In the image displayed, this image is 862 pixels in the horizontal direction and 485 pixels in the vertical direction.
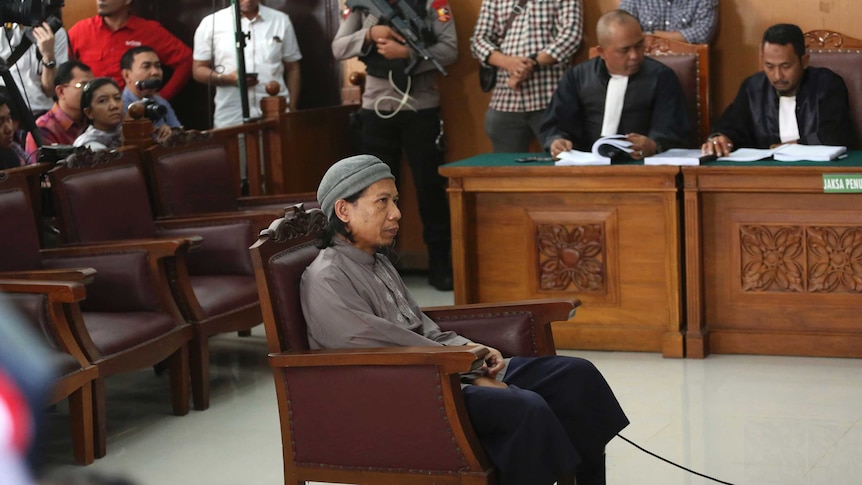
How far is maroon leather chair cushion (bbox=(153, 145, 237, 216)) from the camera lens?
171 inches

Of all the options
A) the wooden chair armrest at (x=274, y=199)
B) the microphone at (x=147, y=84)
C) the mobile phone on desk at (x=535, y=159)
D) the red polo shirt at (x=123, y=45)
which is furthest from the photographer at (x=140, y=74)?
the mobile phone on desk at (x=535, y=159)

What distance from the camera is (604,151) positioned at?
167 inches

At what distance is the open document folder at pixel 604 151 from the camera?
4.21 metres

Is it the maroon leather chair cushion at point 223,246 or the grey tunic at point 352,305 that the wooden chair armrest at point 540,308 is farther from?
the maroon leather chair cushion at point 223,246

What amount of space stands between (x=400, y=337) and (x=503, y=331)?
0.37 m

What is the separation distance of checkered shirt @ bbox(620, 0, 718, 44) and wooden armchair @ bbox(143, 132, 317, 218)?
1768 millimetres

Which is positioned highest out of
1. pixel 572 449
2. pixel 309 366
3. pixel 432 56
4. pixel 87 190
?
pixel 432 56

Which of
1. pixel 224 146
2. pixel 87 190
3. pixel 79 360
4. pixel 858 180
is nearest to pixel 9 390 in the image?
pixel 79 360

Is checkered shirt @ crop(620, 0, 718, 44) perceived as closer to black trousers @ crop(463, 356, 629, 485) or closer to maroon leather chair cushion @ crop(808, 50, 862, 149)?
maroon leather chair cushion @ crop(808, 50, 862, 149)

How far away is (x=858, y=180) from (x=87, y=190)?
8.93ft

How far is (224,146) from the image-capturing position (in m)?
4.69

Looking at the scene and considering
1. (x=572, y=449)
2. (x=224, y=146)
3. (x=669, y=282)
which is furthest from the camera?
(x=224, y=146)

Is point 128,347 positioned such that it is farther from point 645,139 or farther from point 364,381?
point 645,139

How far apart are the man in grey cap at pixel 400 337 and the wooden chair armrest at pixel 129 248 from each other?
1281mm
